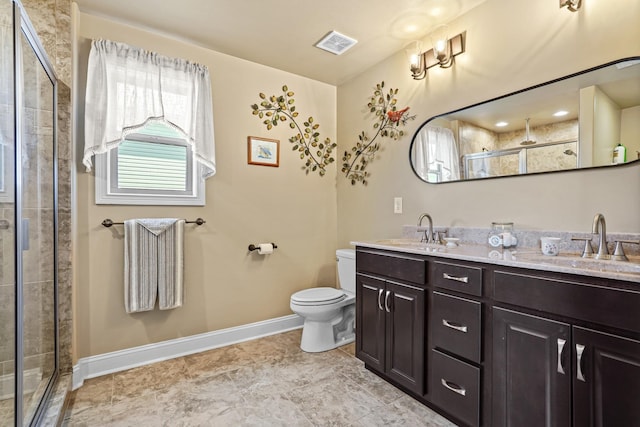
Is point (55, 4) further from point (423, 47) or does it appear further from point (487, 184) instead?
point (487, 184)

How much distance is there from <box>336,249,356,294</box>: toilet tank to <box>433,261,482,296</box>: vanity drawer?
3.24 ft

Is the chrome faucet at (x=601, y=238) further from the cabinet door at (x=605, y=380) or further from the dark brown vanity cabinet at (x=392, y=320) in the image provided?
the dark brown vanity cabinet at (x=392, y=320)

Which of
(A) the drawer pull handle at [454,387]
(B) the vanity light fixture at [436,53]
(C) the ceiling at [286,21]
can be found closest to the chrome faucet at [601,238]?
(A) the drawer pull handle at [454,387]

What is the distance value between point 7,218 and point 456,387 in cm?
231

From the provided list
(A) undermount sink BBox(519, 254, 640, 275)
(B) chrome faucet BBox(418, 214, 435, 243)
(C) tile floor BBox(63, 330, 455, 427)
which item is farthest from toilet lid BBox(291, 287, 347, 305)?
(A) undermount sink BBox(519, 254, 640, 275)

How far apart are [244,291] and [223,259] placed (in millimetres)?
356

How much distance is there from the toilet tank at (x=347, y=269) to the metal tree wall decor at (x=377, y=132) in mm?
730

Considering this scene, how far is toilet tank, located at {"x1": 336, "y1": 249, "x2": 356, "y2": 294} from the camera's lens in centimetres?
266

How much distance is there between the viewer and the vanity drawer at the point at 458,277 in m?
1.54

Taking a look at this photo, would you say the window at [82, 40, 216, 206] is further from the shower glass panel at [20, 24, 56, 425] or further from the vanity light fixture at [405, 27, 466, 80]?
the vanity light fixture at [405, 27, 466, 80]

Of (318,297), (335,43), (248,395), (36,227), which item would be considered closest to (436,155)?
(335,43)

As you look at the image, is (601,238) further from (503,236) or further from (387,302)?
(387,302)

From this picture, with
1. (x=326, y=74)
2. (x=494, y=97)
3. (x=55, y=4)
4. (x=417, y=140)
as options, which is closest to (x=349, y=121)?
(x=326, y=74)

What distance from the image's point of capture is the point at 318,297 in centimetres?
254
